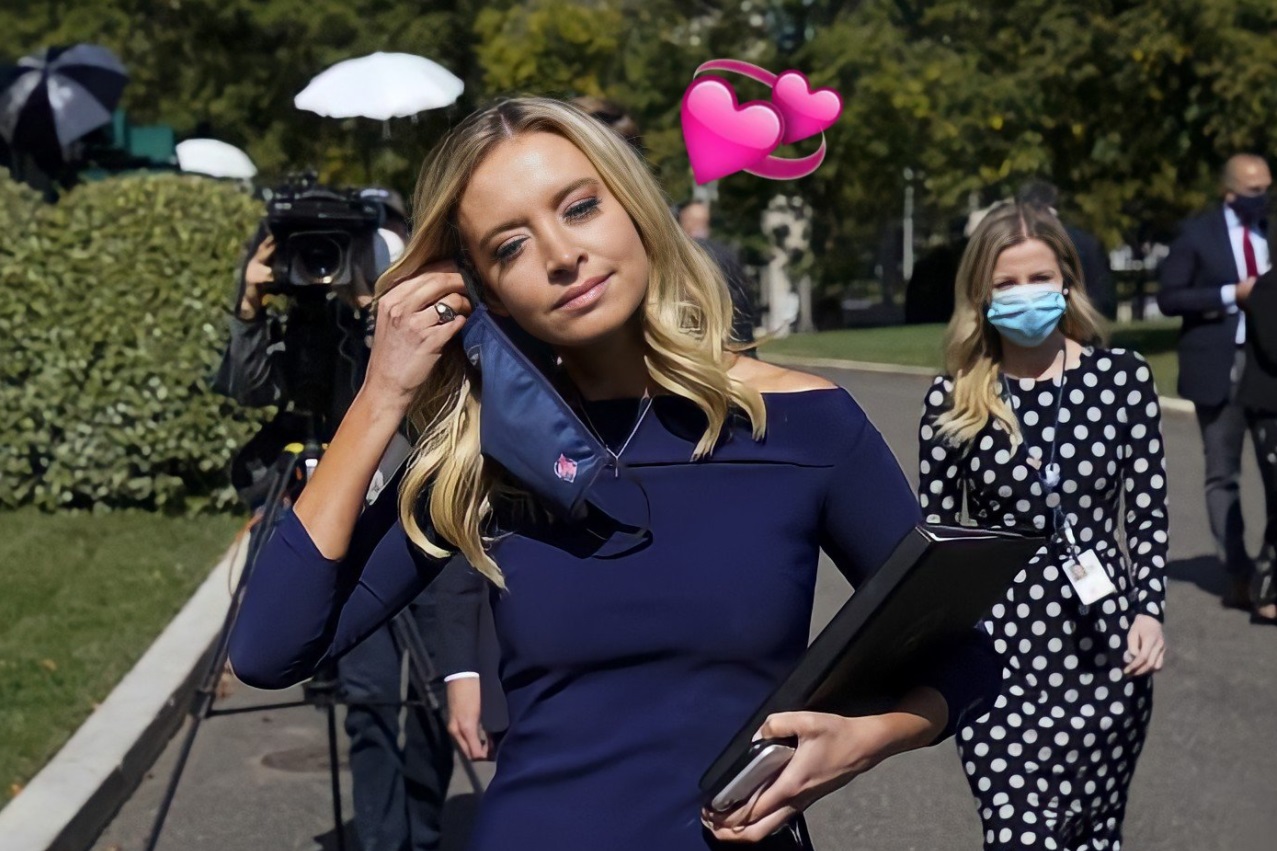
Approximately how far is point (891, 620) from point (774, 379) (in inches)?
15.4

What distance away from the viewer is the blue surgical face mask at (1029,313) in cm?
470

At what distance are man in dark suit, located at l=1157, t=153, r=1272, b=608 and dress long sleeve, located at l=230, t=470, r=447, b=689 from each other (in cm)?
841

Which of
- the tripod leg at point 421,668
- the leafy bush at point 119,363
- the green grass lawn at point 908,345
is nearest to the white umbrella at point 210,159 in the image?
the green grass lawn at point 908,345

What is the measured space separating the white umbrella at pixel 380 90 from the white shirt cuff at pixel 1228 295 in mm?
4329

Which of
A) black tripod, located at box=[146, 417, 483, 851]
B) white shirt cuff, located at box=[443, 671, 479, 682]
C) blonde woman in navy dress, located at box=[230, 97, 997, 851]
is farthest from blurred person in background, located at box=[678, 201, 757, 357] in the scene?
black tripod, located at box=[146, 417, 483, 851]

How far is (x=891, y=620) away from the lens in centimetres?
227

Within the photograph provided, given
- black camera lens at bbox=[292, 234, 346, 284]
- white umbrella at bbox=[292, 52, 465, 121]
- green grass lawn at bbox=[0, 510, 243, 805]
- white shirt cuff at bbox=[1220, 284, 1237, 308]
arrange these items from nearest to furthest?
1. black camera lens at bbox=[292, 234, 346, 284]
2. green grass lawn at bbox=[0, 510, 243, 805]
3. white shirt cuff at bbox=[1220, 284, 1237, 308]
4. white umbrella at bbox=[292, 52, 465, 121]

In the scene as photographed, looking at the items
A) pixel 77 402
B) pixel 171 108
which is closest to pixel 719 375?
pixel 77 402

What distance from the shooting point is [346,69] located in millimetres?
11516

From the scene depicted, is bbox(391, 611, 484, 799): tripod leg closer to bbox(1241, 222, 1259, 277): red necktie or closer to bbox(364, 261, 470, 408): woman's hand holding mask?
bbox(364, 261, 470, 408): woman's hand holding mask

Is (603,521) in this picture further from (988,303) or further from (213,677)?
(213,677)

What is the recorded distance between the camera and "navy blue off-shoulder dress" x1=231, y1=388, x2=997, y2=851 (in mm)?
2357

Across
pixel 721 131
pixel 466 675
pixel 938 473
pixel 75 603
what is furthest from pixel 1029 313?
pixel 75 603

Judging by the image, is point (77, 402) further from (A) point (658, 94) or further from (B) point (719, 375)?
(A) point (658, 94)
